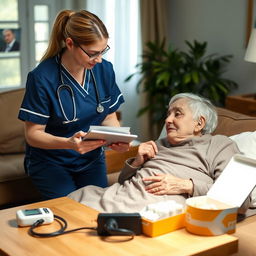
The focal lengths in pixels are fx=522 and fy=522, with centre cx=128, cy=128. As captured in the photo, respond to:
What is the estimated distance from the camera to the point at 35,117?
7.68ft

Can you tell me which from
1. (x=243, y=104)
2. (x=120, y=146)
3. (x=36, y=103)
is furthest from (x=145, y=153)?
(x=243, y=104)

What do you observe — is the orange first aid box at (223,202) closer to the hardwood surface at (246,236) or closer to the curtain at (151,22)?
the hardwood surface at (246,236)

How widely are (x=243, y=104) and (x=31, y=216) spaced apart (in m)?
2.55

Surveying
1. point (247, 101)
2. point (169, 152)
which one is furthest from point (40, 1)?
point (169, 152)

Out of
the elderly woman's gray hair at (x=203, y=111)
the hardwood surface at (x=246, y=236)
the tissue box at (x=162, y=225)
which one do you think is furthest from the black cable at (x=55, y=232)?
the elderly woman's gray hair at (x=203, y=111)

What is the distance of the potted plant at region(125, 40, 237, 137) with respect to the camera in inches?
175

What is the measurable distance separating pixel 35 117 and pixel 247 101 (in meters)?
2.10

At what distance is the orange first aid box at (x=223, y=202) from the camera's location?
1.71 m

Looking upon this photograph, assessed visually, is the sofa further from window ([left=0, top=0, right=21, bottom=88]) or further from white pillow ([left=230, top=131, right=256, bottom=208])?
window ([left=0, top=0, right=21, bottom=88])

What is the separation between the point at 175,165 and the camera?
7.55ft

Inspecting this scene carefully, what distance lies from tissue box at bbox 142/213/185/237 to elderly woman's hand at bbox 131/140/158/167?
23.8 inches

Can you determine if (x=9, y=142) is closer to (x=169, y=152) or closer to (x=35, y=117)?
(x=35, y=117)

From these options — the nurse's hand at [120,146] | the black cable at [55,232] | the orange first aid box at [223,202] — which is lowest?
the black cable at [55,232]

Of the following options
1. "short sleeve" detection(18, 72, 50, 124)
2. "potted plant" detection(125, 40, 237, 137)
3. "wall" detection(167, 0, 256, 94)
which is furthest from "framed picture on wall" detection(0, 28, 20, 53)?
"short sleeve" detection(18, 72, 50, 124)
